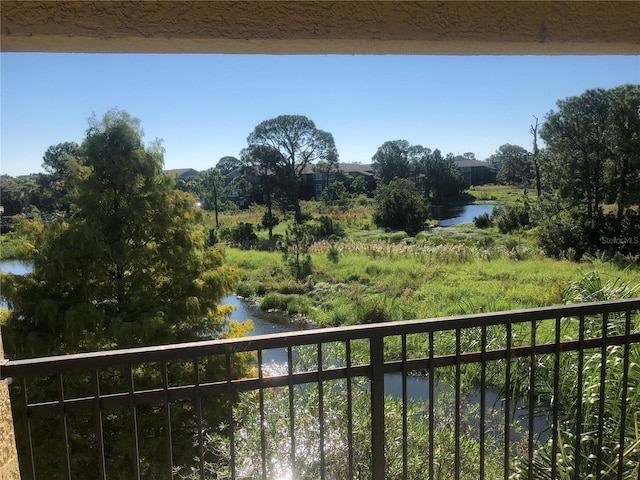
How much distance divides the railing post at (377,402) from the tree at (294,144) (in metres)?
6.09

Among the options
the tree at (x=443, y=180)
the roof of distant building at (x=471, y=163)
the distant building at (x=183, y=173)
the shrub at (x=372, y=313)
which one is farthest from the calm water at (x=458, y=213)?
the distant building at (x=183, y=173)

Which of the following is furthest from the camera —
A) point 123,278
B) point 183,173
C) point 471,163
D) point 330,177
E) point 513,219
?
point 513,219

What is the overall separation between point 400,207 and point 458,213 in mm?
1069

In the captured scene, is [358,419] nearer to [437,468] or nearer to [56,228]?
[437,468]

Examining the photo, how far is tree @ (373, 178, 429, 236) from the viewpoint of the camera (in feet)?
24.8

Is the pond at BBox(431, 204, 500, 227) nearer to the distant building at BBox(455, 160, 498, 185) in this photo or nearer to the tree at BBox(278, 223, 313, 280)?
the distant building at BBox(455, 160, 498, 185)

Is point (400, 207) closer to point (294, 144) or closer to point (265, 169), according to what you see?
point (294, 144)

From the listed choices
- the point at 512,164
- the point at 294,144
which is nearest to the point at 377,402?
the point at 294,144

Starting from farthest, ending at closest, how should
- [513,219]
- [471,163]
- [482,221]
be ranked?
1. [513,219]
2. [482,221]
3. [471,163]

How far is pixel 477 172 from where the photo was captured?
Result: 7.37 meters

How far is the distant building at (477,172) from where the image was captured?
7391 mm

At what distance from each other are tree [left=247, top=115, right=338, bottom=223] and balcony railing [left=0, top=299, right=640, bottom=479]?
3283mm

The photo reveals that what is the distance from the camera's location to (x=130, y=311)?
4.22 metres

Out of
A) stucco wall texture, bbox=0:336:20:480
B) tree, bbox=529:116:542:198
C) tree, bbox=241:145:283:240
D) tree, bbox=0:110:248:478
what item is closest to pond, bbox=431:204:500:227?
tree, bbox=529:116:542:198
